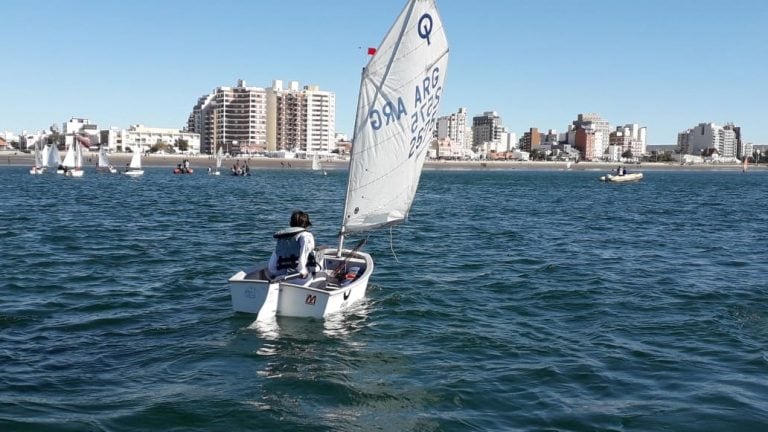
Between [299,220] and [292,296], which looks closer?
[292,296]

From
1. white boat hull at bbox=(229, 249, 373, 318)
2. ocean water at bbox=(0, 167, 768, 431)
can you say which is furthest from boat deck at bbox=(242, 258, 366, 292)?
ocean water at bbox=(0, 167, 768, 431)

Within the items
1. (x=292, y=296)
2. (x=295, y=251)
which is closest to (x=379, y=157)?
(x=295, y=251)

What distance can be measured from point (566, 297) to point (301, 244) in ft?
25.6

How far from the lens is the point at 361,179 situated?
17594mm

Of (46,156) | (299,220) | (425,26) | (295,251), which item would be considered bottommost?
(295,251)

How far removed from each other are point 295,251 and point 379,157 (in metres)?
3.35

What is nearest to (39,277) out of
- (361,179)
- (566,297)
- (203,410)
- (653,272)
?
(361,179)

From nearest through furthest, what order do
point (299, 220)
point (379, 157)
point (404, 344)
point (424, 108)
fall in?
point (404, 344)
point (299, 220)
point (379, 157)
point (424, 108)

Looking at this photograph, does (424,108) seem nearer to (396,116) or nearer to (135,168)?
(396,116)

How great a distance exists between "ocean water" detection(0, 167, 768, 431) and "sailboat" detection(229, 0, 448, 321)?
618 mm

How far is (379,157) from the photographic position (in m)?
17.6

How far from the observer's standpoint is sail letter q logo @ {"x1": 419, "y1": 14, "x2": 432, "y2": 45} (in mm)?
16953

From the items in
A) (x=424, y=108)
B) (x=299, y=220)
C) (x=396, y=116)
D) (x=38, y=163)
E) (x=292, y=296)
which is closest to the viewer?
(x=292, y=296)

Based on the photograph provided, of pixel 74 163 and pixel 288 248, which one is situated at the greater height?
pixel 74 163
